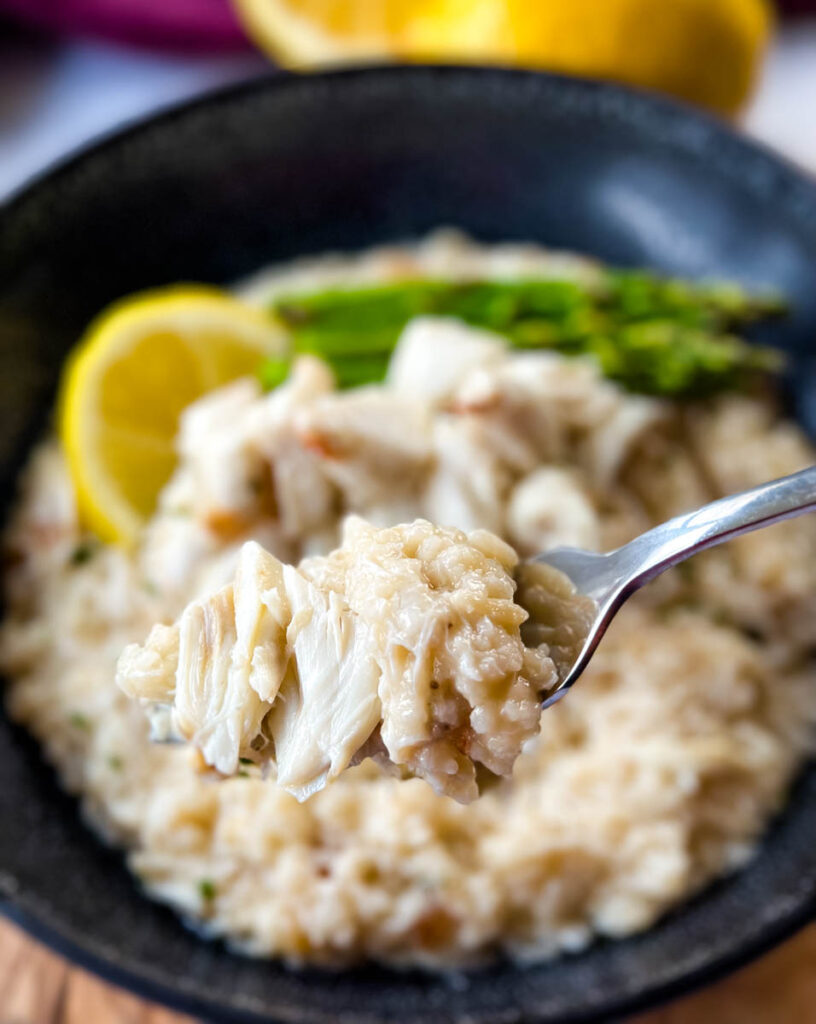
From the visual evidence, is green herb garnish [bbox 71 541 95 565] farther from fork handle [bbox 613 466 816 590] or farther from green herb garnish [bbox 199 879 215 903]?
fork handle [bbox 613 466 816 590]

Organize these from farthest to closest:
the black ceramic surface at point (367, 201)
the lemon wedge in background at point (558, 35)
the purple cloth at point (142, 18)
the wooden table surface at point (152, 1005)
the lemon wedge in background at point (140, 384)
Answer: the purple cloth at point (142, 18), the lemon wedge in background at point (558, 35), the black ceramic surface at point (367, 201), the lemon wedge in background at point (140, 384), the wooden table surface at point (152, 1005)

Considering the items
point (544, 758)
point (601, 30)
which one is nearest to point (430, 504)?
point (544, 758)

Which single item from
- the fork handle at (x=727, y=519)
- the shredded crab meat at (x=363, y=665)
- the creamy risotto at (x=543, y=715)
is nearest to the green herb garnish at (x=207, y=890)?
the creamy risotto at (x=543, y=715)

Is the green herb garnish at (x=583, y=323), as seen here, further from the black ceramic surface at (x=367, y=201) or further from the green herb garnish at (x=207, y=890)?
the green herb garnish at (x=207, y=890)

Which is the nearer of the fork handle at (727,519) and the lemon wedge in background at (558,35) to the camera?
the fork handle at (727,519)

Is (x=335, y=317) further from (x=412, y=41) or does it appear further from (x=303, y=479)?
(x=412, y=41)

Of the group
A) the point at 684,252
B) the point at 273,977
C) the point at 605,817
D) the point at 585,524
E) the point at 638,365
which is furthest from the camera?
the point at 684,252

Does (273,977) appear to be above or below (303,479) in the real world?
below
